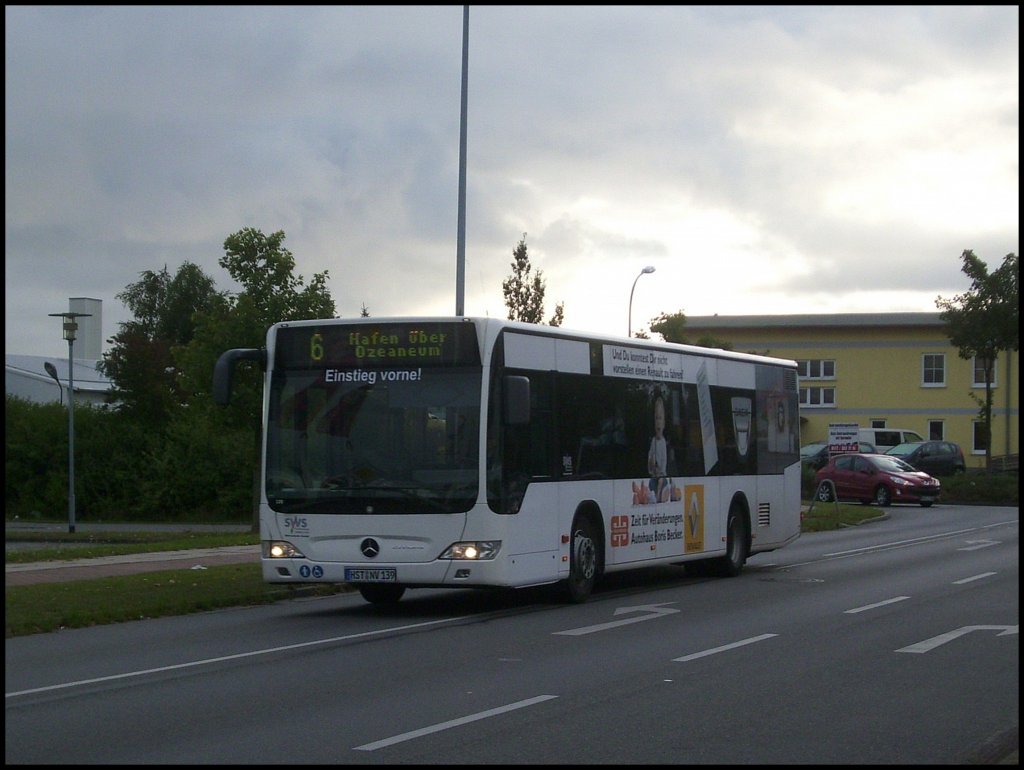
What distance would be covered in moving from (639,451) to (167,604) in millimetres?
5926

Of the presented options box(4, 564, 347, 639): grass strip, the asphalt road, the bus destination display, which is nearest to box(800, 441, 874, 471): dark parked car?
the asphalt road

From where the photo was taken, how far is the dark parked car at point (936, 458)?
5178 centimetres

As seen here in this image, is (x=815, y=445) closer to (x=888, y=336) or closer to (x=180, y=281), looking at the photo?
(x=888, y=336)

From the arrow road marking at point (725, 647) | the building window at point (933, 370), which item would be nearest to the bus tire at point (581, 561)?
the arrow road marking at point (725, 647)

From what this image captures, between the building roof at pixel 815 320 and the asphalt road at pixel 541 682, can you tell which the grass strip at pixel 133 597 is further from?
the building roof at pixel 815 320

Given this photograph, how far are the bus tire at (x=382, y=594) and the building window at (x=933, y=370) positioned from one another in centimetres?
5814

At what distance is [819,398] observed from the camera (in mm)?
73125

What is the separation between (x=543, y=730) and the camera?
830 cm

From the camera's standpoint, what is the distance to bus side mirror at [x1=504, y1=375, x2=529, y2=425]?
46.8 feet

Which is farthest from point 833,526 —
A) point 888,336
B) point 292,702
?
point 888,336

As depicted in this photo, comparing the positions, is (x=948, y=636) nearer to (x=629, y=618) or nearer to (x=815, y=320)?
(x=629, y=618)

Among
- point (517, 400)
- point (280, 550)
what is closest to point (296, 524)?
point (280, 550)

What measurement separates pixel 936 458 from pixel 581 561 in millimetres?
39072

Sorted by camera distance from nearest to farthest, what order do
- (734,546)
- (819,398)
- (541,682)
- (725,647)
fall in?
(541,682) < (725,647) < (734,546) < (819,398)
